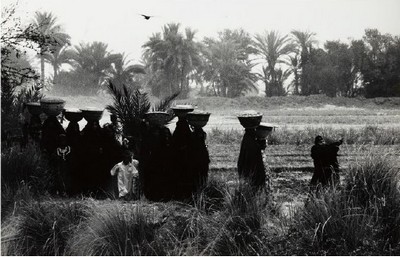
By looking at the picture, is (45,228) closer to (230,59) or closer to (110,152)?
(110,152)

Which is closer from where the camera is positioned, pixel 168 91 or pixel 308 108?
pixel 168 91

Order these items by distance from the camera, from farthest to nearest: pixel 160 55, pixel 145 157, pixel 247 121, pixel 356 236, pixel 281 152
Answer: pixel 160 55
pixel 281 152
pixel 145 157
pixel 247 121
pixel 356 236

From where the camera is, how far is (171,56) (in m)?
25.4

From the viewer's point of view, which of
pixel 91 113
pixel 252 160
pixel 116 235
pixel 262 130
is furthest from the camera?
pixel 91 113

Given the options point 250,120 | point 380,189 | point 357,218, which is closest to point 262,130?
point 250,120

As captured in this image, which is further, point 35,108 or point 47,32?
point 47,32

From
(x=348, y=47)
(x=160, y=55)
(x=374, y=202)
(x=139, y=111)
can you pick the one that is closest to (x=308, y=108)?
(x=348, y=47)

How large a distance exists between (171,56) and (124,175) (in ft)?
62.0

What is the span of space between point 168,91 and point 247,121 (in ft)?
68.5

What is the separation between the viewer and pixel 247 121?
6410 mm

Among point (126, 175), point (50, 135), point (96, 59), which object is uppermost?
point (96, 59)

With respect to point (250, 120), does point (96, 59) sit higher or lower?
higher

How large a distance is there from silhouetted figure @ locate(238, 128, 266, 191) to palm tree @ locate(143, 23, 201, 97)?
1626cm

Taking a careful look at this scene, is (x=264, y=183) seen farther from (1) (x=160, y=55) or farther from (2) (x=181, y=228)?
(1) (x=160, y=55)
